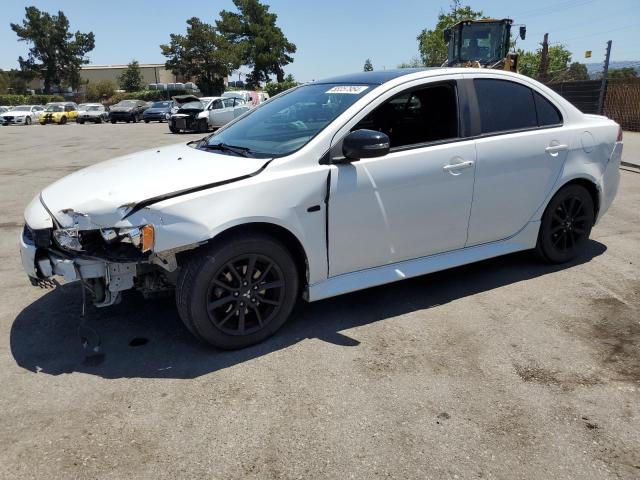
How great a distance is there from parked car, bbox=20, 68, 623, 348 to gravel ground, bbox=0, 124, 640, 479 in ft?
1.16

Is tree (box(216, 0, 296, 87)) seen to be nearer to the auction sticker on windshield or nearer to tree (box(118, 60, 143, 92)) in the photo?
tree (box(118, 60, 143, 92))

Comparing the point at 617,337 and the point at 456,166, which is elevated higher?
the point at 456,166

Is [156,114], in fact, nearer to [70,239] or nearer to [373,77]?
[373,77]

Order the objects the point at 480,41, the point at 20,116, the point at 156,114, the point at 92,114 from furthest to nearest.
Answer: the point at 92,114 < the point at 20,116 < the point at 156,114 < the point at 480,41

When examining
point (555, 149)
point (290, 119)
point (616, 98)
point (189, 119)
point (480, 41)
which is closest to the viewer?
point (290, 119)

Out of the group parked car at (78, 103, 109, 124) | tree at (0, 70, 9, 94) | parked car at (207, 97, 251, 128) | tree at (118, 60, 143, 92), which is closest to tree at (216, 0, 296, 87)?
tree at (118, 60, 143, 92)

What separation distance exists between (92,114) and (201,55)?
28.9 meters

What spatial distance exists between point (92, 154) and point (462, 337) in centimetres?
1397

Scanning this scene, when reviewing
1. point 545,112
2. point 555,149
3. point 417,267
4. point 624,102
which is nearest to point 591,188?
point 555,149

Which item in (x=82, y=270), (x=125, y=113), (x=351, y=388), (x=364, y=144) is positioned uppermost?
(x=364, y=144)

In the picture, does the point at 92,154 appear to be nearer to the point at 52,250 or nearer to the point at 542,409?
the point at 52,250

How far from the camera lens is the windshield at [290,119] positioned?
11.9 ft

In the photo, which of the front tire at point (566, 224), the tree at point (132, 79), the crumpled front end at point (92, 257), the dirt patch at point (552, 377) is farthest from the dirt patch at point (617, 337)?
the tree at point (132, 79)

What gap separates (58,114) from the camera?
3625 cm
